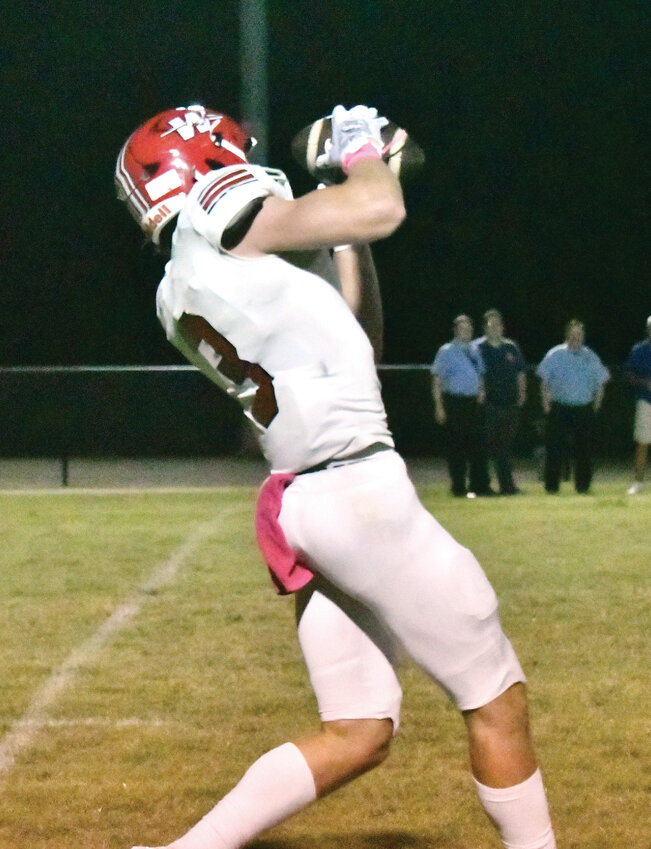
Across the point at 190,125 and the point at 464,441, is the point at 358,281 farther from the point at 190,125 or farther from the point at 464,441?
the point at 464,441

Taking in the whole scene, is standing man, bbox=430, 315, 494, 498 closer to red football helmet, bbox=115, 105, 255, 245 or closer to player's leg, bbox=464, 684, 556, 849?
red football helmet, bbox=115, 105, 255, 245

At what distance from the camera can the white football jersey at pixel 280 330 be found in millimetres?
2746

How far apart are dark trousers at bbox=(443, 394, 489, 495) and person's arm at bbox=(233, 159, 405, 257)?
34.2 feet

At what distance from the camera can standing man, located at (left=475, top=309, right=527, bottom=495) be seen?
1328cm

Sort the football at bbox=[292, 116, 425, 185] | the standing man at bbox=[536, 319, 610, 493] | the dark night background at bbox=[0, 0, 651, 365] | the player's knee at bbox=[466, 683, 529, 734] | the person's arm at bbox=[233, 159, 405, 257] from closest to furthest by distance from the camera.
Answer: the person's arm at bbox=[233, 159, 405, 257]
the player's knee at bbox=[466, 683, 529, 734]
the football at bbox=[292, 116, 425, 185]
the standing man at bbox=[536, 319, 610, 493]
the dark night background at bbox=[0, 0, 651, 365]

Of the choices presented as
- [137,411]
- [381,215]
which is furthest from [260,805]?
[137,411]

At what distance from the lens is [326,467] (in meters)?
2.83

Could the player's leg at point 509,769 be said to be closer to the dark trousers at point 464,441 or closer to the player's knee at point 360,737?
the player's knee at point 360,737

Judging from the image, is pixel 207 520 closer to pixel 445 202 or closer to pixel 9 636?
pixel 9 636

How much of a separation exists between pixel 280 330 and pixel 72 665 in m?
3.52

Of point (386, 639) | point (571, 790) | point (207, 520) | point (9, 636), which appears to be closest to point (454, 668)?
point (386, 639)

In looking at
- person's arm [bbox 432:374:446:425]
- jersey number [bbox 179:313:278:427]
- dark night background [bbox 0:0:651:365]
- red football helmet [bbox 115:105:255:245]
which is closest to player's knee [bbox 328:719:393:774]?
jersey number [bbox 179:313:278:427]

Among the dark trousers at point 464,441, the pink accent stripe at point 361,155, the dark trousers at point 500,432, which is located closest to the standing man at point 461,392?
the dark trousers at point 464,441

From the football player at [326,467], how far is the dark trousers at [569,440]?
10655mm
